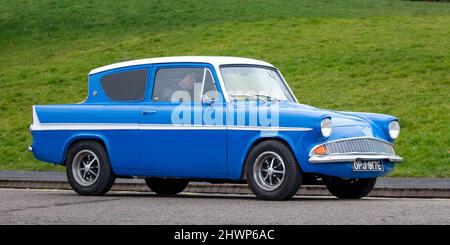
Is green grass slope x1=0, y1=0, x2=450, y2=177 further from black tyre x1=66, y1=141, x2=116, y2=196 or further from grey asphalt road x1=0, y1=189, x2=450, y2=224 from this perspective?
grey asphalt road x1=0, y1=189, x2=450, y2=224

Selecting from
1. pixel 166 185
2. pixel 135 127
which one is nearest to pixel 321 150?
pixel 135 127

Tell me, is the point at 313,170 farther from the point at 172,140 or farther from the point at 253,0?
the point at 253,0

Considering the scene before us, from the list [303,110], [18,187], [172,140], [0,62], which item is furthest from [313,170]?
[0,62]

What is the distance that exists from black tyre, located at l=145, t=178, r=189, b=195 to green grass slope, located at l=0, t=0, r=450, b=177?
6285mm

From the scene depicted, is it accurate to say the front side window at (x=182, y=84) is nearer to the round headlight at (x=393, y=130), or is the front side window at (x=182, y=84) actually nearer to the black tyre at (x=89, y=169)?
the black tyre at (x=89, y=169)

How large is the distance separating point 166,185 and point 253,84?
2.23 metres

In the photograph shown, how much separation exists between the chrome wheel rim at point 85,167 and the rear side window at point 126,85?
2.77ft

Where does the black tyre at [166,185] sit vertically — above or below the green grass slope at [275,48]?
below

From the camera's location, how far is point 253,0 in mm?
49781

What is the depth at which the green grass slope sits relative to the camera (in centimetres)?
2728

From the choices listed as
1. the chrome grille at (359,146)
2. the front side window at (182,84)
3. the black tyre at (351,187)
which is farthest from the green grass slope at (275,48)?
the front side window at (182,84)

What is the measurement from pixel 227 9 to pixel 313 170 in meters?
34.4

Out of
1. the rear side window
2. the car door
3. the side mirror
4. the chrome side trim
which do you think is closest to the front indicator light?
the chrome side trim

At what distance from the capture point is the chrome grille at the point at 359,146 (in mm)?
13258
